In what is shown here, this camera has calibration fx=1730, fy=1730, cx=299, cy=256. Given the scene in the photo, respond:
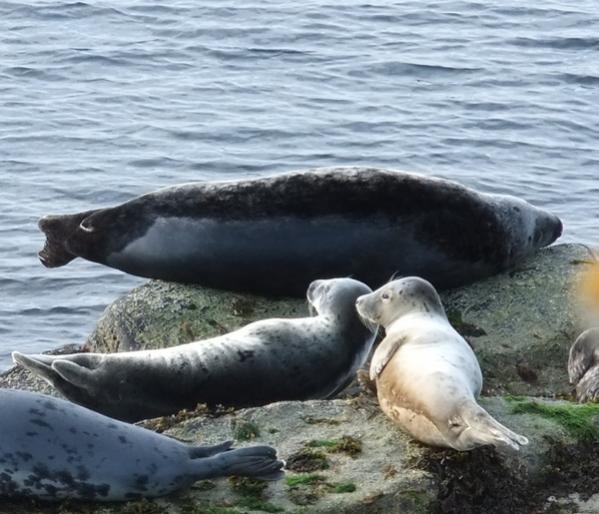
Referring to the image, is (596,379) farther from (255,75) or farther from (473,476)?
(255,75)

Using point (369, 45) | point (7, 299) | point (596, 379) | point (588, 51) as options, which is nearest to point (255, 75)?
point (369, 45)

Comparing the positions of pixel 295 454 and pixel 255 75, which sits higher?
pixel 295 454

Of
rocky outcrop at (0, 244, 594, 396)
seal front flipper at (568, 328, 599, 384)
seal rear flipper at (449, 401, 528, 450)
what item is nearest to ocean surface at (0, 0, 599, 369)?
rocky outcrop at (0, 244, 594, 396)

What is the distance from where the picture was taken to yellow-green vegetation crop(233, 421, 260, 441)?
6.97 meters

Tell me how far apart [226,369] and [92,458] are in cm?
146

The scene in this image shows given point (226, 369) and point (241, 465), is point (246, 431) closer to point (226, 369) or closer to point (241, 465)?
point (241, 465)

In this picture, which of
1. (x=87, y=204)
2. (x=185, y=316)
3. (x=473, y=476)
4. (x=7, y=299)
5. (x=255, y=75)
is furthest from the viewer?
(x=255, y=75)

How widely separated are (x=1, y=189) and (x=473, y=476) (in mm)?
10000

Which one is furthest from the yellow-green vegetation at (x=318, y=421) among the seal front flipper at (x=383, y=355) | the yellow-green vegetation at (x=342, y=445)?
the seal front flipper at (x=383, y=355)

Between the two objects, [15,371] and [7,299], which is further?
[7,299]

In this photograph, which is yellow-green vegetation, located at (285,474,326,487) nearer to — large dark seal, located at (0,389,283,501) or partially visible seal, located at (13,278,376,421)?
large dark seal, located at (0,389,283,501)

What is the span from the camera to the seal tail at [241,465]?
20.9 feet

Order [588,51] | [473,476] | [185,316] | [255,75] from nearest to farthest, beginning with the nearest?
[473,476] → [185,316] → [255,75] → [588,51]

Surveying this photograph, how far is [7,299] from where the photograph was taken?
13461 mm
